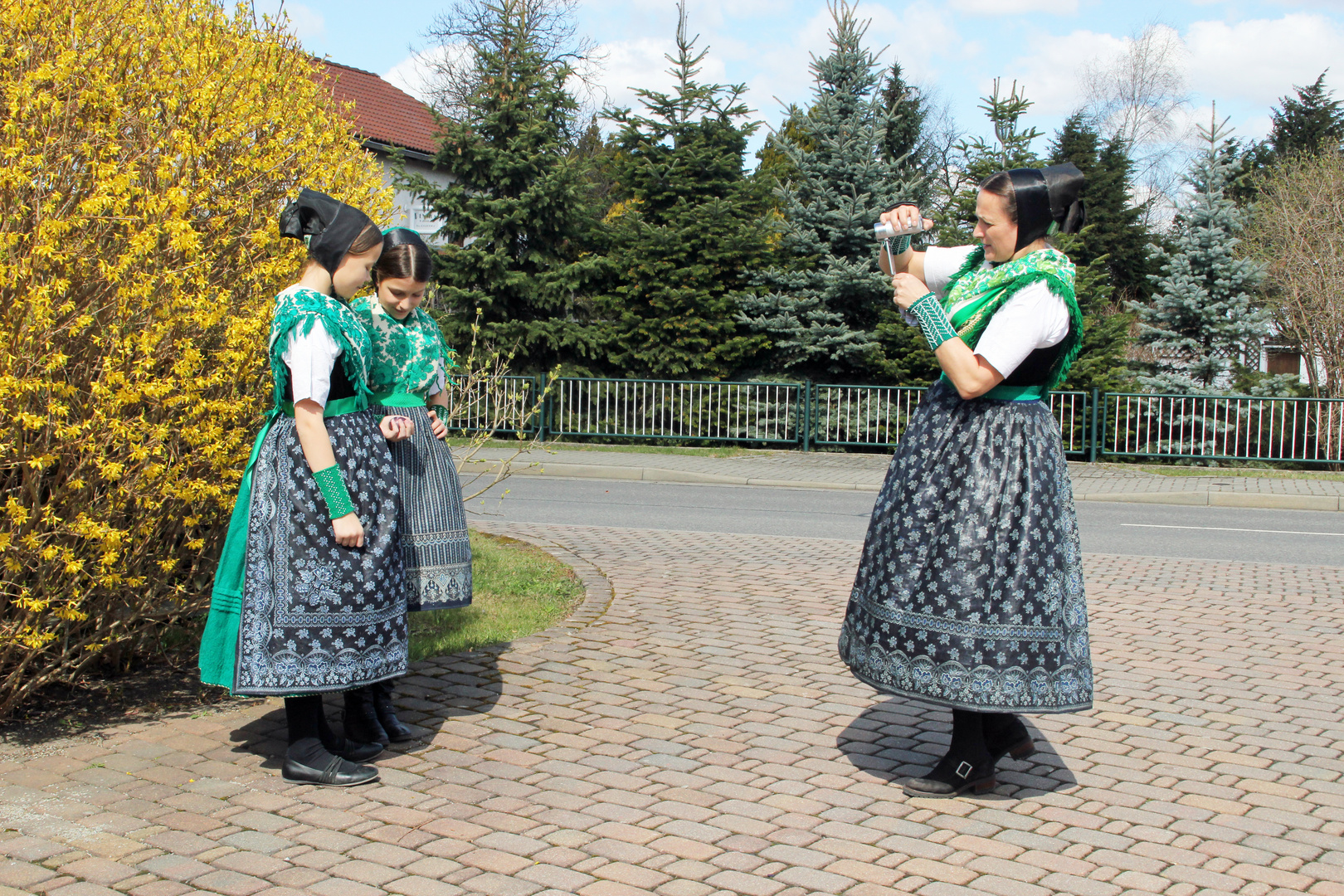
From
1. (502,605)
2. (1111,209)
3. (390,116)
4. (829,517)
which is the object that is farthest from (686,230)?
(1111,209)

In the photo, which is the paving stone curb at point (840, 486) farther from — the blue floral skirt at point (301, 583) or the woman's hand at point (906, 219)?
the woman's hand at point (906, 219)

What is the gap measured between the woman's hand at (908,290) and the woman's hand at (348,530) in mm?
1872

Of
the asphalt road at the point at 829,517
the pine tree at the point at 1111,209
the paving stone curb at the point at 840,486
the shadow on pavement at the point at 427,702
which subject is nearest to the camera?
the shadow on pavement at the point at 427,702

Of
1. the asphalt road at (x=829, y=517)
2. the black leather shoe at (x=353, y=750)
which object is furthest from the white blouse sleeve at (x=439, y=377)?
the asphalt road at (x=829, y=517)

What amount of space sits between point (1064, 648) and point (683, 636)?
2.57m

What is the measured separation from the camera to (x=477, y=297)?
18391 mm

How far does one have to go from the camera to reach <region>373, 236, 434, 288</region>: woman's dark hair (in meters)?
4.26

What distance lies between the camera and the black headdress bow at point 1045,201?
3.63m

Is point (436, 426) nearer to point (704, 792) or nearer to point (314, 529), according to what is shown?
point (314, 529)

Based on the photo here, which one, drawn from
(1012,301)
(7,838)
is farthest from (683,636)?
(7,838)

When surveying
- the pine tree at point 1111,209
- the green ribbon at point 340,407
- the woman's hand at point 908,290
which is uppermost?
the pine tree at point 1111,209

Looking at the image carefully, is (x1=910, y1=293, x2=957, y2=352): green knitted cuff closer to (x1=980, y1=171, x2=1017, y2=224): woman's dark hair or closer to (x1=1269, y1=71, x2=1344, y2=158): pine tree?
(x1=980, y1=171, x2=1017, y2=224): woman's dark hair

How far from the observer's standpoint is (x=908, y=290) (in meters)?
3.70

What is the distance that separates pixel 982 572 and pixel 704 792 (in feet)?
3.80
